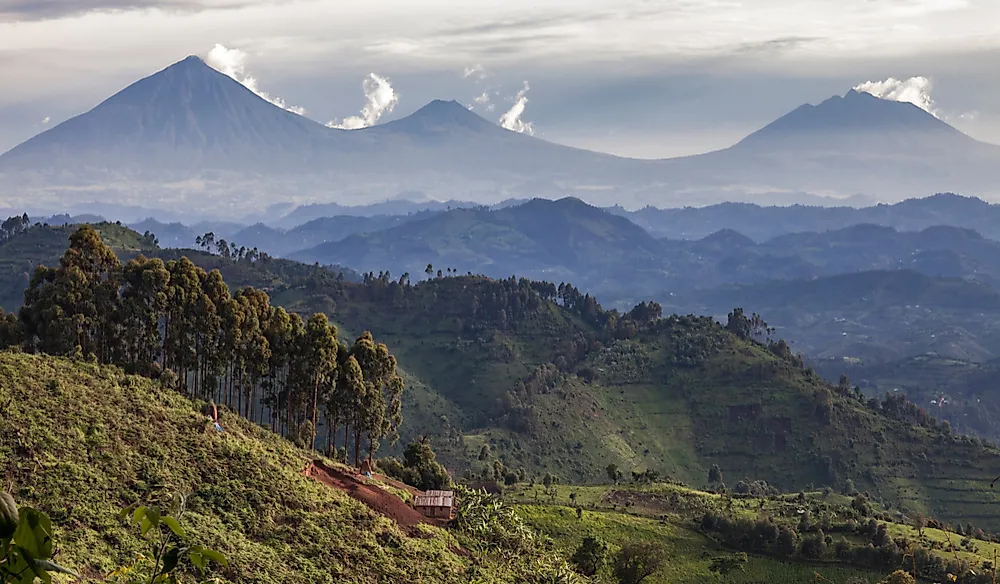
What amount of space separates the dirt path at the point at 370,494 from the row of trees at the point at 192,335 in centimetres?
898

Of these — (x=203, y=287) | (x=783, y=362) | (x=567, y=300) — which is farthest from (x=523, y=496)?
(x=567, y=300)

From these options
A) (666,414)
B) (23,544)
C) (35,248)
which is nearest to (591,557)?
(23,544)

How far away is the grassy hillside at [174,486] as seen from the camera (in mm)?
29266

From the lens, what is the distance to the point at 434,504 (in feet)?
149

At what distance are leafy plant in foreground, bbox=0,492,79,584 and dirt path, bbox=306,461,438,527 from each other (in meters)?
38.4

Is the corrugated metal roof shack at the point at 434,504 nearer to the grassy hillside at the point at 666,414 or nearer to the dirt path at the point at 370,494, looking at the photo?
the dirt path at the point at 370,494

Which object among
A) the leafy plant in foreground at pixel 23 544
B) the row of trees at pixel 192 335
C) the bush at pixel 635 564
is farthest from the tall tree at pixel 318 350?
the leafy plant in foreground at pixel 23 544

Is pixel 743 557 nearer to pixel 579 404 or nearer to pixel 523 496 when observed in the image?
pixel 523 496

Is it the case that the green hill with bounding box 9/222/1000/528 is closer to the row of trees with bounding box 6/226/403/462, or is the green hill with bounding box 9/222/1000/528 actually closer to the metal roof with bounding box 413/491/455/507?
the row of trees with bounding box 6/226/403/462

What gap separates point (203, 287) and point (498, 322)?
132 m

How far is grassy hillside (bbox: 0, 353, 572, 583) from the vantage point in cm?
2927

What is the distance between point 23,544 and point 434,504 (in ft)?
139

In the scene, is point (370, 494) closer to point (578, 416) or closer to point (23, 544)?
point (23, 544)

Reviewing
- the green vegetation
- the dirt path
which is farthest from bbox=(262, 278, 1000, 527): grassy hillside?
the dirt path
